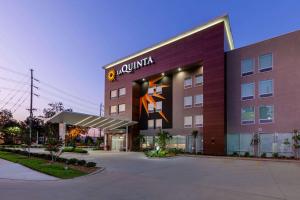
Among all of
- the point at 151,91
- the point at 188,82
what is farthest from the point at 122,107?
the point at 188,82

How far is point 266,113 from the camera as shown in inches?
1323

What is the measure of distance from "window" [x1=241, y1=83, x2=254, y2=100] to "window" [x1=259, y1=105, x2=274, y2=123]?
2056 mm

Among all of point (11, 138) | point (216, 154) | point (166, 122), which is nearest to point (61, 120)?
point (166, 122)

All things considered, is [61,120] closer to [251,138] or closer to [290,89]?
[251,138]

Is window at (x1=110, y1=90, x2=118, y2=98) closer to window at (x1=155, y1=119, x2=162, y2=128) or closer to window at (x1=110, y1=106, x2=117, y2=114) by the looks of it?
window at (x1=110, y1=106, x2=117, y2=114)

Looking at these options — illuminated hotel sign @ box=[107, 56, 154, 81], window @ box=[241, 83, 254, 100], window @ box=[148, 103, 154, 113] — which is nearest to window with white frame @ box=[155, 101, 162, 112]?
window @ box=[148, 103, 154, 113]

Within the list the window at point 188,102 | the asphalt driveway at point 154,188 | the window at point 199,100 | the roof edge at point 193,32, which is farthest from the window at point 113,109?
the asphalt driveway at point 154,188

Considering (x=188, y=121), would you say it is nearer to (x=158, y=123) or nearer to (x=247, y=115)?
(x=158, y=123)

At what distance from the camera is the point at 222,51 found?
37.4m

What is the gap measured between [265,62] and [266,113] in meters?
6.01

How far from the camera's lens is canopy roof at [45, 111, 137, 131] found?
118ft

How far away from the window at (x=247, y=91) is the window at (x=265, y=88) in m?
1.15

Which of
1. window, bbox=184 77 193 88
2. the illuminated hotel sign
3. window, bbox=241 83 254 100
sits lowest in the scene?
window, bbox=241 83 254 100

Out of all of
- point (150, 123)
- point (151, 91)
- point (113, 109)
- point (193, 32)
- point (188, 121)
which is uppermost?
point (193, 32)
